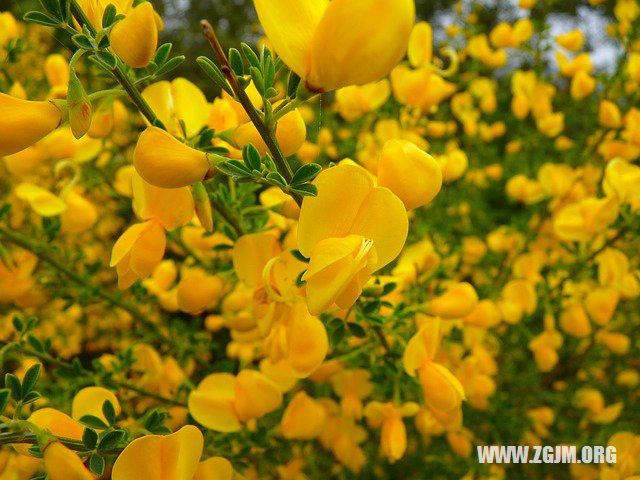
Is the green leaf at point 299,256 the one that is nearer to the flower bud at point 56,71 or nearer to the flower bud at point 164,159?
the flower bud at point 164,159

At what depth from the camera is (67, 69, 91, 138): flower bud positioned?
0.39 metres

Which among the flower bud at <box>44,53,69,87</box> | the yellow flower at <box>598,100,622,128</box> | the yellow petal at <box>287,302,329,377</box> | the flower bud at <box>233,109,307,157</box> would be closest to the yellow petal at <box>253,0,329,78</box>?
the flower bud at <box>233,109,307,157</box>

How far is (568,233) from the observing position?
0.81 metres

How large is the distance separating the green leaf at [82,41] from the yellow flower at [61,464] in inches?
11.1

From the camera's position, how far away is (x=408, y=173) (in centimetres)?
45

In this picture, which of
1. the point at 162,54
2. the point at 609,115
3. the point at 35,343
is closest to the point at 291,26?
the point at 162,54

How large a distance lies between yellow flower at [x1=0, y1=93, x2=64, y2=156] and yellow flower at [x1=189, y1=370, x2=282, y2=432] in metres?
0.32

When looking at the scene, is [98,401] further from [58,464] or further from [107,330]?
[107,330]

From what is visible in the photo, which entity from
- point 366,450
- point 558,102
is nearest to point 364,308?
point 366,450

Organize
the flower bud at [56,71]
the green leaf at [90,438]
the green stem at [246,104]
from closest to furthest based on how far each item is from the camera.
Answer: the green stem at [246,104] → the green leaf at [90,438] → the flower bud at [56,71]

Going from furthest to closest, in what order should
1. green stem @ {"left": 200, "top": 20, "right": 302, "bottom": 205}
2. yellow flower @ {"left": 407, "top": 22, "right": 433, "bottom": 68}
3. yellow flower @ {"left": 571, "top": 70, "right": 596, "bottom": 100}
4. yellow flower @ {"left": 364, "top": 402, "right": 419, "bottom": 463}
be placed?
1. yellow flower @ {"left": 571, "top": 70, "right": 596, "bottom": 100}
2. yellow flower @ {"left": 407, "top": 22, "right": 433, "bottom": 68}
3. yellow flower @ {"left": 364, "top": 402, "right": 419, "bottom": 463}
4. green stem @ {"left": 200, "top": 20, "right": 302, "bottom": 205}

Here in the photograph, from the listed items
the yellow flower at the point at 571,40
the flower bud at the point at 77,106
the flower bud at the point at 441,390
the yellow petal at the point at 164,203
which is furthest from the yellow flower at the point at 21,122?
the yellow flower at the point at 571,40

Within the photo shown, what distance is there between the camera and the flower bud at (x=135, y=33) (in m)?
0.39

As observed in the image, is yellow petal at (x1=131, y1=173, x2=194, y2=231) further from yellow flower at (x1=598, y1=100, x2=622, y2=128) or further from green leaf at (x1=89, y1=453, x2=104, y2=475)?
yellow flower at (x1=598, y1=100, x2=622, y2=128)
